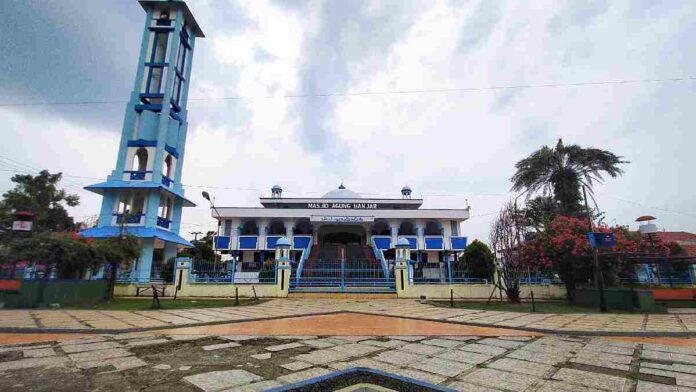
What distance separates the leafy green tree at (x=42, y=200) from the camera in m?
24.8

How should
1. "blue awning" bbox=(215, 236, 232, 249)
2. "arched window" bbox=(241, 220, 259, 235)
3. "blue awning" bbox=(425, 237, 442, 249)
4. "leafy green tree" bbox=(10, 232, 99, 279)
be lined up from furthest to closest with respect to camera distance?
1. "arched window" bbox=(241, 220, 259, 235)
2. "blue awning" bbox=(425, 237, 442, 249)
3. "blue awning" bbox=(215, 236, 232, 249)
4. "leafy green tree" bbox=(10, 232, 99, 279)

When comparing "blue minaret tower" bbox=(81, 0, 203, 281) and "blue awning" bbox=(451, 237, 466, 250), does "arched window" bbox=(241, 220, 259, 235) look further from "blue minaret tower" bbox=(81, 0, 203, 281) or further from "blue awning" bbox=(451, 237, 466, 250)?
"blue awning" bbox=(451, 237, 466, 250)

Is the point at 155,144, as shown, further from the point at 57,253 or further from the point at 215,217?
the point at 57,253

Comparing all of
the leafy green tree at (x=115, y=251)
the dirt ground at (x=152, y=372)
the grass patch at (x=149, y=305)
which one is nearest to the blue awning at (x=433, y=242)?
the grass patch at (x=149, y=305)

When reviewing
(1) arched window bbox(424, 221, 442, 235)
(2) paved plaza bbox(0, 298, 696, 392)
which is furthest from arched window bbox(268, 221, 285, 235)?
(2) paved plaza bbox(0, 298, 696, 392)

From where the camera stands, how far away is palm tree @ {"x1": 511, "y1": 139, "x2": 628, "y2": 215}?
68.4ft

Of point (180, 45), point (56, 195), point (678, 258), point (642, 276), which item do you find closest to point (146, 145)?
point (180, 45)

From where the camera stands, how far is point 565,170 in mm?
21250

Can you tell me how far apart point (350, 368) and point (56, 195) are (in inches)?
1294

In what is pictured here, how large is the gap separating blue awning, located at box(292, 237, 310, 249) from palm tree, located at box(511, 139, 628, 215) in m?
15.9

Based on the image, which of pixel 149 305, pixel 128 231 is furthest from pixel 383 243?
pixel 149 305

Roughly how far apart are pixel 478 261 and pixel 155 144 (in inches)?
850

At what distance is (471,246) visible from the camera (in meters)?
21.7

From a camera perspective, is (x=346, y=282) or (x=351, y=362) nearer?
(x=351, y=362)
